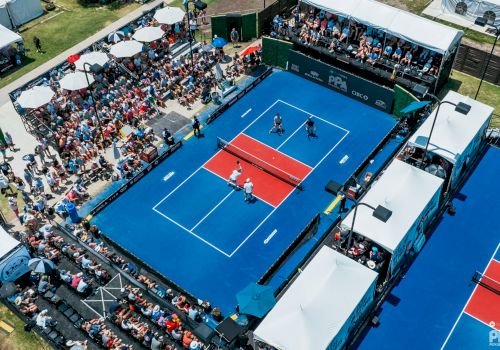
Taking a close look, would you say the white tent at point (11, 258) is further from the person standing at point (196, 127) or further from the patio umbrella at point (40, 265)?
the person standing at point (196, 127)

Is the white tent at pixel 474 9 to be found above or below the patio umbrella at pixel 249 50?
above

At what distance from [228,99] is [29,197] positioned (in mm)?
15468

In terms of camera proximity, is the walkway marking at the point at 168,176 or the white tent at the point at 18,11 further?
the white tent at the point at 18,11

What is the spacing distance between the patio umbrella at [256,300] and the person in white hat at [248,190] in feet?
24.6

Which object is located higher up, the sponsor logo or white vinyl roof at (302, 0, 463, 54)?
white vinyl roof at (302, 0, 463, 54)

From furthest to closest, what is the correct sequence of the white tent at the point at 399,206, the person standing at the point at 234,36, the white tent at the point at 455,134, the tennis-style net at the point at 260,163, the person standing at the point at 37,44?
the person standing at the point at 37,44, the person standing at the point at 234,36, the tennis-style net at the point at 260,163, the white tent at the point at 455,134, the white tent at the point at 399,206

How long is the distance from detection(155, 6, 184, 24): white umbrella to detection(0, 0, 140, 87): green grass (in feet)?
21.6

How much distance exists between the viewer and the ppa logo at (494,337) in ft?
85.9

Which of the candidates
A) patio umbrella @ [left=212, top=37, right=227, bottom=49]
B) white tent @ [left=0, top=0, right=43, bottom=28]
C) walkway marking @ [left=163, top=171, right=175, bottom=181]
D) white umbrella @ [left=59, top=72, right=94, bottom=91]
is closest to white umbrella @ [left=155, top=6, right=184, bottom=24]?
patio umbrella @ [left=212, top=37, right=227, bottom=49]

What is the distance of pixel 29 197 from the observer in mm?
34000

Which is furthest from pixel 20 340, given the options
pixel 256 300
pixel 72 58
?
pixel 72 58

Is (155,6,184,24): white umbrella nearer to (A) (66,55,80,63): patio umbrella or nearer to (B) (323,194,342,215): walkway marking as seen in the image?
(A) (66,55,80,63): patio umbrella

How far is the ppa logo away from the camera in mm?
26188

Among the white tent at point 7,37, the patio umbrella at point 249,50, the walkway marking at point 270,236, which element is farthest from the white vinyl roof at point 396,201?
the white tent at point 7,37
